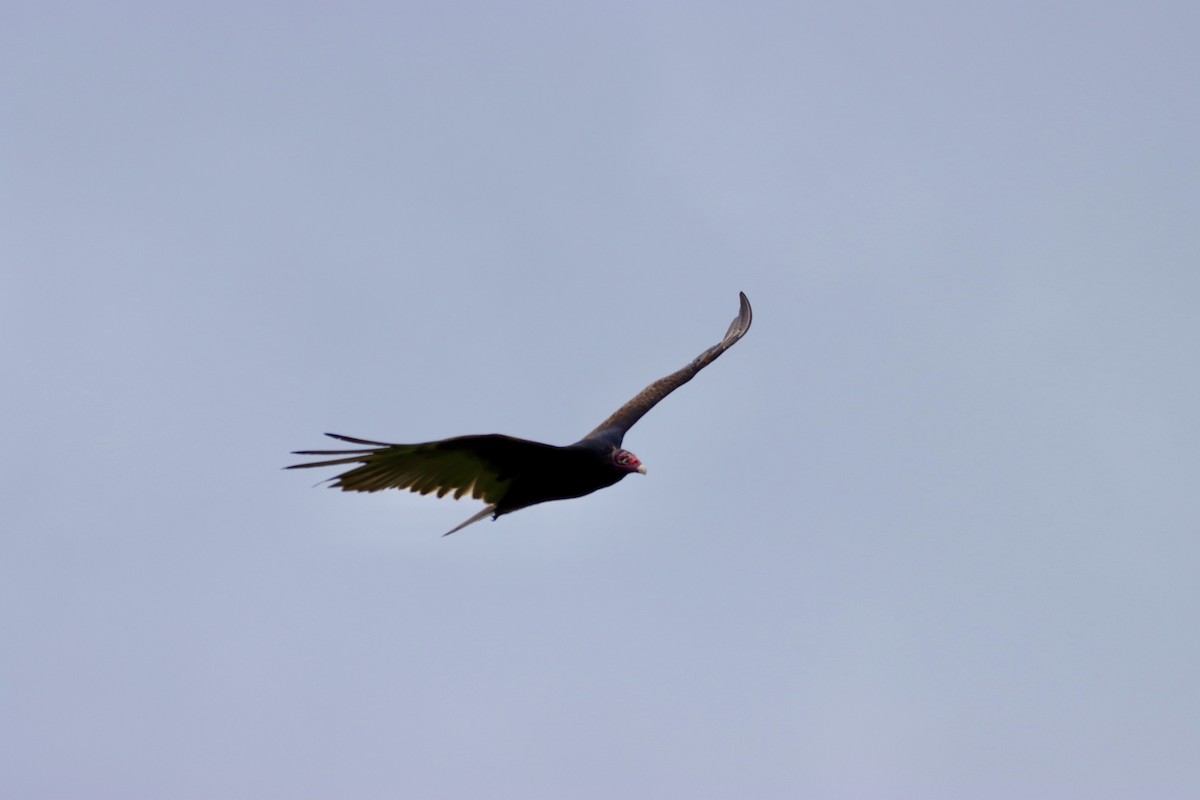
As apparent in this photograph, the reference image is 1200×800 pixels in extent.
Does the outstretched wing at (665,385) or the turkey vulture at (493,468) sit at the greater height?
the outstretched wing at (665,385)

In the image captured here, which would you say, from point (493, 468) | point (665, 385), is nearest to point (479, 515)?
point (493, 468)

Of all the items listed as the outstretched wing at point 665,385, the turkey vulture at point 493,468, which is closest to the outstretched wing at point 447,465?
the turkey vulture at point 493,468

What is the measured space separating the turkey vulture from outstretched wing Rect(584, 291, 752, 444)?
34.5 inches

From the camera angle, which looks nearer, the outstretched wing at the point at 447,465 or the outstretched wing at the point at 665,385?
the outstretched wing at the point at 447,465

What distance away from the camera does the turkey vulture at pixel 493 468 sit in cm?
1182

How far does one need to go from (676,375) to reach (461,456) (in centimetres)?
590

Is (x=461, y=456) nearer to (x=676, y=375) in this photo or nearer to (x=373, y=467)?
(x=373, y=467)

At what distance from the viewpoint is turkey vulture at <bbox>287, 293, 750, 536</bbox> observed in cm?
1182

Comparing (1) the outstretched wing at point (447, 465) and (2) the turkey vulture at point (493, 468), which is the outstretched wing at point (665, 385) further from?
(1) the outstretched wing at point (447, 465)

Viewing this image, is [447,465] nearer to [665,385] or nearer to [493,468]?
[493,468]

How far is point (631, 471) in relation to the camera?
45.5 feet

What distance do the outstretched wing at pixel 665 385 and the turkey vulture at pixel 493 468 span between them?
875 millimetres

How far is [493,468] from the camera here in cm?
1277

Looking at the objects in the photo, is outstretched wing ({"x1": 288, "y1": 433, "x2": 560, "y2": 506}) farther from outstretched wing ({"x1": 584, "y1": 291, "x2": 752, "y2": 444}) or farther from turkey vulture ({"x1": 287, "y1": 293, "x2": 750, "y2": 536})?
outstretched wing ({"x1": 584, "y1": 291, "x2": 752, "y2": 444})
